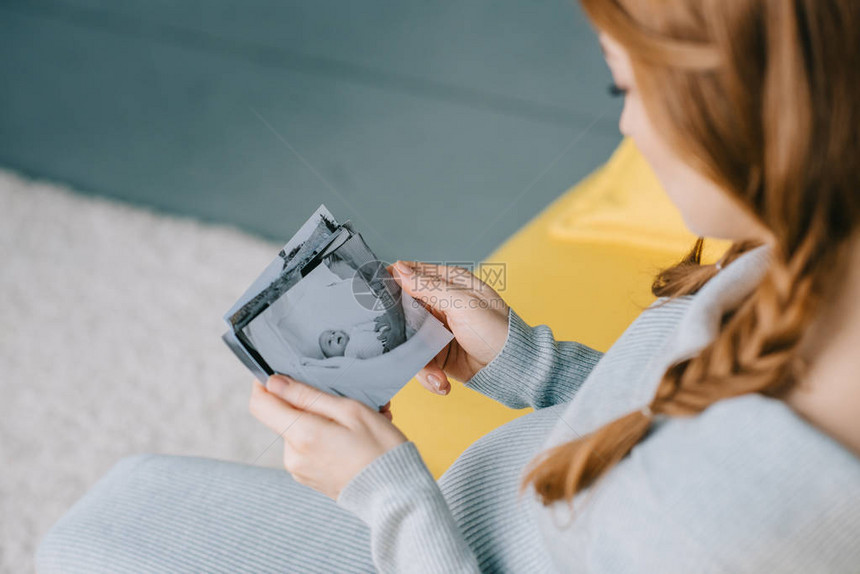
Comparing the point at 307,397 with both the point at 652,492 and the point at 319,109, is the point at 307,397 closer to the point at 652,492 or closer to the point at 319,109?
the point at 652,492

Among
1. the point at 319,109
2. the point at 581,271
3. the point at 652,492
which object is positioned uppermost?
the point at 319,109

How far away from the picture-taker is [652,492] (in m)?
0.50

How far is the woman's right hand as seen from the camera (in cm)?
81

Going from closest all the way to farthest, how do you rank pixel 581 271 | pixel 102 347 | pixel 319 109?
pixel 581 271, pixel 102 347, pixel 319 109

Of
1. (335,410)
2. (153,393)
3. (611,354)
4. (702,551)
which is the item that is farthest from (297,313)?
(153,393)

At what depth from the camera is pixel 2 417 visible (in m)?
1.38

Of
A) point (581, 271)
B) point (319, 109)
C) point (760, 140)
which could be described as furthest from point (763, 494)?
point (319, 109)

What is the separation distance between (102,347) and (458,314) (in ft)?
3.26

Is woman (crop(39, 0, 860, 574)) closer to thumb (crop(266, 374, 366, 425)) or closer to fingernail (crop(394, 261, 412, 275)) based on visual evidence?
thumb (crop(266, 374, 366, 425))

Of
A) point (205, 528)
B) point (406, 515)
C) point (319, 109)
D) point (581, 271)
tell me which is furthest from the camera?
point (319, 109)

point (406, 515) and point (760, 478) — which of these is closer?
point (760, 478)

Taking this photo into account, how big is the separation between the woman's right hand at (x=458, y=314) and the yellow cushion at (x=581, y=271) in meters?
0.11

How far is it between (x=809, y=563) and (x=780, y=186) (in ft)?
0.78

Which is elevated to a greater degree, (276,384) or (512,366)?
(276,384)
